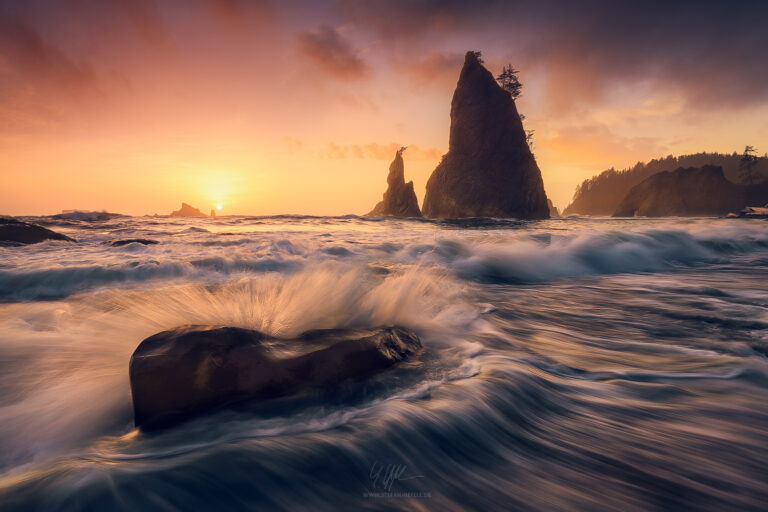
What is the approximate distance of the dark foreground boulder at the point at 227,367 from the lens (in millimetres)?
1675

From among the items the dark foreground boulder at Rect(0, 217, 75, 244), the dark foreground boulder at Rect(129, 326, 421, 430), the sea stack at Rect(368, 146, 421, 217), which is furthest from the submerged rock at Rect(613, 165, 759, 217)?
the dark foreground boulder at Rect(0, 217, 75, 244)

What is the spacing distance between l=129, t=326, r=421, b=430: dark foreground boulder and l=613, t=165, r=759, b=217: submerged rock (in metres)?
79.4

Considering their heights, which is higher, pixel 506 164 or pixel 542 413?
Answer: pixel 506 164

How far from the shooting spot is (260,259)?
22.6 feet

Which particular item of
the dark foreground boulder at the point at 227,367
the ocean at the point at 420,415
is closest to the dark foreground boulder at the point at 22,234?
the ocean at the point at 420,415

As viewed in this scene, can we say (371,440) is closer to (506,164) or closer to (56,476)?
(56,476)

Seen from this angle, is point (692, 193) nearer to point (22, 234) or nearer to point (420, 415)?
point (420, 415)

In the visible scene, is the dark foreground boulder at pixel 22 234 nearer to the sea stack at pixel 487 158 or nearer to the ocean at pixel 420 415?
the ocean at pixel 420 415

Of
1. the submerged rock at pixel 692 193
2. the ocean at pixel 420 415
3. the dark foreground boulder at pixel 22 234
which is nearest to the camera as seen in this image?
the ocean at pixel 420 415

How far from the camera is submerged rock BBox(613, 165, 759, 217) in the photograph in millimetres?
58219

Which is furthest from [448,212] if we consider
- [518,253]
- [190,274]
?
[190,274]

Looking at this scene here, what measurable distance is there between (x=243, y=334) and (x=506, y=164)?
173ft

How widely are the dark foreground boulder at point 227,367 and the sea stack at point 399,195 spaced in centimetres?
5830

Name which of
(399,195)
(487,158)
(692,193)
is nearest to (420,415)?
(487,158)
